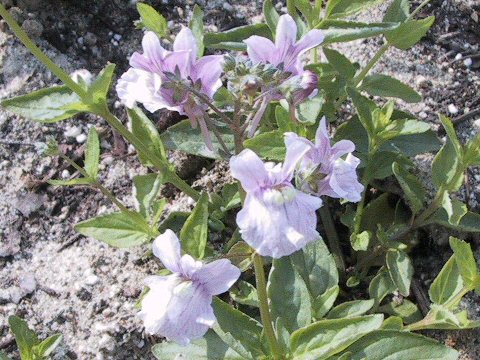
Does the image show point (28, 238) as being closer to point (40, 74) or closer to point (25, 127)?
point (25, 127)

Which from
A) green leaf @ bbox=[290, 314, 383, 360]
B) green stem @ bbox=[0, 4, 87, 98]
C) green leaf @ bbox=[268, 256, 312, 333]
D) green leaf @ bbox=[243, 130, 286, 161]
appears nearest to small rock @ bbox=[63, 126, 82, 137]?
green stem @ bbox=[0, 4, 87, 98]

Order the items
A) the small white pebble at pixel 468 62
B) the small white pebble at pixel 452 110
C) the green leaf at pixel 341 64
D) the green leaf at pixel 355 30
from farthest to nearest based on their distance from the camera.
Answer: the small white pebble at pixel 468 62
the small white pebble at pixel 452 110
the green leaf at pixel 341 64
the green leaf at pixel 355 30

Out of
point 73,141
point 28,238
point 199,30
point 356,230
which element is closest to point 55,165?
point 73,141

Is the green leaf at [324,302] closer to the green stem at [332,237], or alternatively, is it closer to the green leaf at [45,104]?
the green stem at [332,237]

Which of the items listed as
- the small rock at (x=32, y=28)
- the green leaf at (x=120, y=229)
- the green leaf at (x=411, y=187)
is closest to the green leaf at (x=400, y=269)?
the green leaf at (x=411, y=187)

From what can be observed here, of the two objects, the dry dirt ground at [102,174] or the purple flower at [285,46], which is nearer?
the purple flower at [285,46]

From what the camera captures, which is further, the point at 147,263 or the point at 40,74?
the point at 40,74

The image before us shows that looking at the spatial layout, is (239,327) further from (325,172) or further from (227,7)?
(227,7)
